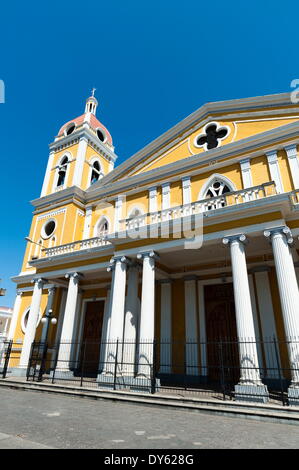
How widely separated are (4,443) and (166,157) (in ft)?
46.9

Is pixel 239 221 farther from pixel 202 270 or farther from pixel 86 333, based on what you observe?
pixel 86 333

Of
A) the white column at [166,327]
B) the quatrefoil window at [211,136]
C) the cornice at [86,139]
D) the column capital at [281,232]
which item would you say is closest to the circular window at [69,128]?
the cornice at [86,139]

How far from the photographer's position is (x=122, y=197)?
16797 mm

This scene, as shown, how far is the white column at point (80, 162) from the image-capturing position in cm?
1930

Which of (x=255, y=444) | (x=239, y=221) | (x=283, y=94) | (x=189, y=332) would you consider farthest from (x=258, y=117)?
(x=255, y=444)

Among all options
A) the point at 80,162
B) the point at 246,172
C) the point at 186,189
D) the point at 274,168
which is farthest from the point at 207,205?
the point at 80,162

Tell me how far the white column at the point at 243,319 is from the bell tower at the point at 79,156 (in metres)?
13.1

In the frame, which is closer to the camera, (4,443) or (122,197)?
(4,443)

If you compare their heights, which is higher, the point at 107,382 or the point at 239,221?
the point at 239,221

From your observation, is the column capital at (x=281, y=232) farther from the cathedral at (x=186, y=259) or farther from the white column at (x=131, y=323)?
the white column at (x=131, y=323)

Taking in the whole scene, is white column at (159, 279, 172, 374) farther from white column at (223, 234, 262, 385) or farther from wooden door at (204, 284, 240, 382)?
white column at (223, 234, 262, 385)

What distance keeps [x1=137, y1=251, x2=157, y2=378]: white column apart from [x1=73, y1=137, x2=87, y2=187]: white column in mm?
10295

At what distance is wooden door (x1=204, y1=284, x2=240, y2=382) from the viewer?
38.7ft
